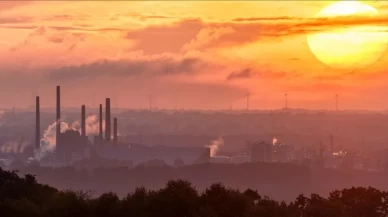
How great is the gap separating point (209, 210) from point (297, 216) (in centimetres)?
571

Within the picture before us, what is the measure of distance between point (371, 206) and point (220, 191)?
11.1m

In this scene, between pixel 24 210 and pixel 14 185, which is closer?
pixel 24 210

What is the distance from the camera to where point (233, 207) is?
60.1m

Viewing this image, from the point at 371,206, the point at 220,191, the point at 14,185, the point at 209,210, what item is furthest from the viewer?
the point at 14,185

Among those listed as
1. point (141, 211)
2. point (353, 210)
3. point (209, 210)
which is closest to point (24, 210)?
point (141, 211)

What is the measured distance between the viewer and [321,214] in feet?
200

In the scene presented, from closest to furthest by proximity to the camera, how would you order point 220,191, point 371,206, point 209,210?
point 209,210 < point 220,191 < point 371,206

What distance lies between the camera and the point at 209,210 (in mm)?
57406

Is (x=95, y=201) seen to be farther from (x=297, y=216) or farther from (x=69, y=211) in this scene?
(x=297, y=216)

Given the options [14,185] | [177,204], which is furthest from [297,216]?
[14,185]

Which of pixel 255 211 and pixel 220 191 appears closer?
pixel 255 211

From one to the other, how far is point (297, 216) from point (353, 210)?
7.84 m

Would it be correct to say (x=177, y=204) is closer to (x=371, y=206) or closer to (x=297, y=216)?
(x=297, y=216)

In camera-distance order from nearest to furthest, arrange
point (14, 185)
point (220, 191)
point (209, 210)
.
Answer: point (209, 210)
point (220, 191)
point (14, 185)
